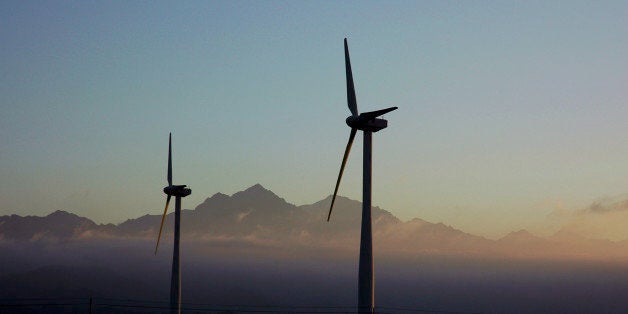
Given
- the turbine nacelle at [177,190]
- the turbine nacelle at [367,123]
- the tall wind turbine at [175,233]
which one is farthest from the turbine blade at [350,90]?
the turbine nacelle at [177,190]

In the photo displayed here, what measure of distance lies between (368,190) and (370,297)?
12561 mm

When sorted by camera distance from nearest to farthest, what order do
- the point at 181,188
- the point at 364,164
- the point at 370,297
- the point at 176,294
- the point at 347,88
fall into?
the point at 370,297
the point at 364,164
the point at 347,88
the point at 176,294
the point at 181,188

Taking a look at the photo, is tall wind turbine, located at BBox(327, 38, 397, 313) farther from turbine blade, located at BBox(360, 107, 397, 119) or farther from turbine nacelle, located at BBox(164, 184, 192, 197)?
turbine nacelle, located at BBox(164, 184, 192, 197)

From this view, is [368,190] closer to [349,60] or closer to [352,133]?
[352,133]

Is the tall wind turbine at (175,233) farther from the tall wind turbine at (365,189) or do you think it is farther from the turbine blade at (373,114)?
the turbine blade at (373,114)

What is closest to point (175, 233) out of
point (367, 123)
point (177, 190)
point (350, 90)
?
point (177, 190)

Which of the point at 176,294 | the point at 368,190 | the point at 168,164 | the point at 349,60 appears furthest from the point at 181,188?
the point at 368,190

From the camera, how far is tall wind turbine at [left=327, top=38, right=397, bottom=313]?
85750 millimetres

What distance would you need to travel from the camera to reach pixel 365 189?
90188 mm

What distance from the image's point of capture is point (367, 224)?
289 ft

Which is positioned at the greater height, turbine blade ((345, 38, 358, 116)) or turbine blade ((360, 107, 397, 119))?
turbine blade ((345, 38, 358, 116))

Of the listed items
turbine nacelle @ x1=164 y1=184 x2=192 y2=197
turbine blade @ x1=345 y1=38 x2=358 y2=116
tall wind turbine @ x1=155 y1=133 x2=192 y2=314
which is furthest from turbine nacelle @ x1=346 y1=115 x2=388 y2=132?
turbine nacelle @ x1=164 y1=184 x2=192 y2=197

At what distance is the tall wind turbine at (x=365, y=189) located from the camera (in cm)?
8575

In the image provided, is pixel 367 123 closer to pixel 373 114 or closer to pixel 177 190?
pixel 373 114
